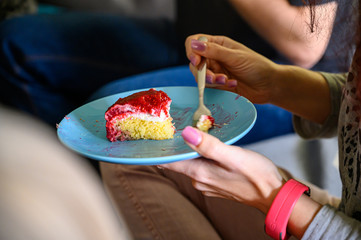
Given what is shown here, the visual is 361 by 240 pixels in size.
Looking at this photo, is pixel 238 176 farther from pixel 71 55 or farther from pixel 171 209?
pixel 71 55

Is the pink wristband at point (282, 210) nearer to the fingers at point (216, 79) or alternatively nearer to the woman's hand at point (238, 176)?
the woman's hand at point (238, 176)

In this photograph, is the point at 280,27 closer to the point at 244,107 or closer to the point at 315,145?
the point at 244,107

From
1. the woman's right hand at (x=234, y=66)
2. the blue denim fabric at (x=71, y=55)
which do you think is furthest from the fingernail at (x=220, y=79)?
the blue denim fabric at (x=71, y=55)

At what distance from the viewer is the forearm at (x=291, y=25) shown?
40 cm

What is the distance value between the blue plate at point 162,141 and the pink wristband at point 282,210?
0.12 metres

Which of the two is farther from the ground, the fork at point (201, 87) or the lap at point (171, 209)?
the fork at point (201, 87)

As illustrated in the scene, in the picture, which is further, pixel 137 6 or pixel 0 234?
pixel 137 6

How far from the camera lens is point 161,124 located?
0.46 metres

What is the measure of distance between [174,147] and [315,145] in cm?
40

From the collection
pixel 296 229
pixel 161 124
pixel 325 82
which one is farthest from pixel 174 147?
pixel 325 82

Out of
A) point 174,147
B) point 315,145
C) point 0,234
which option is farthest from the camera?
point 315,145

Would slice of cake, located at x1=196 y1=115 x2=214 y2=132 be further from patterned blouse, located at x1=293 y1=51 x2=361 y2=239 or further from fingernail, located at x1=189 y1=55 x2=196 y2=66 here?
patterned blouse, located at x1=293 y1=51 x2=361 y2=239

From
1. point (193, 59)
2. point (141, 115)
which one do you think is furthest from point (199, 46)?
point (141, 115)

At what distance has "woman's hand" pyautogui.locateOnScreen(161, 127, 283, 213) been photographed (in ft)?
1.42
